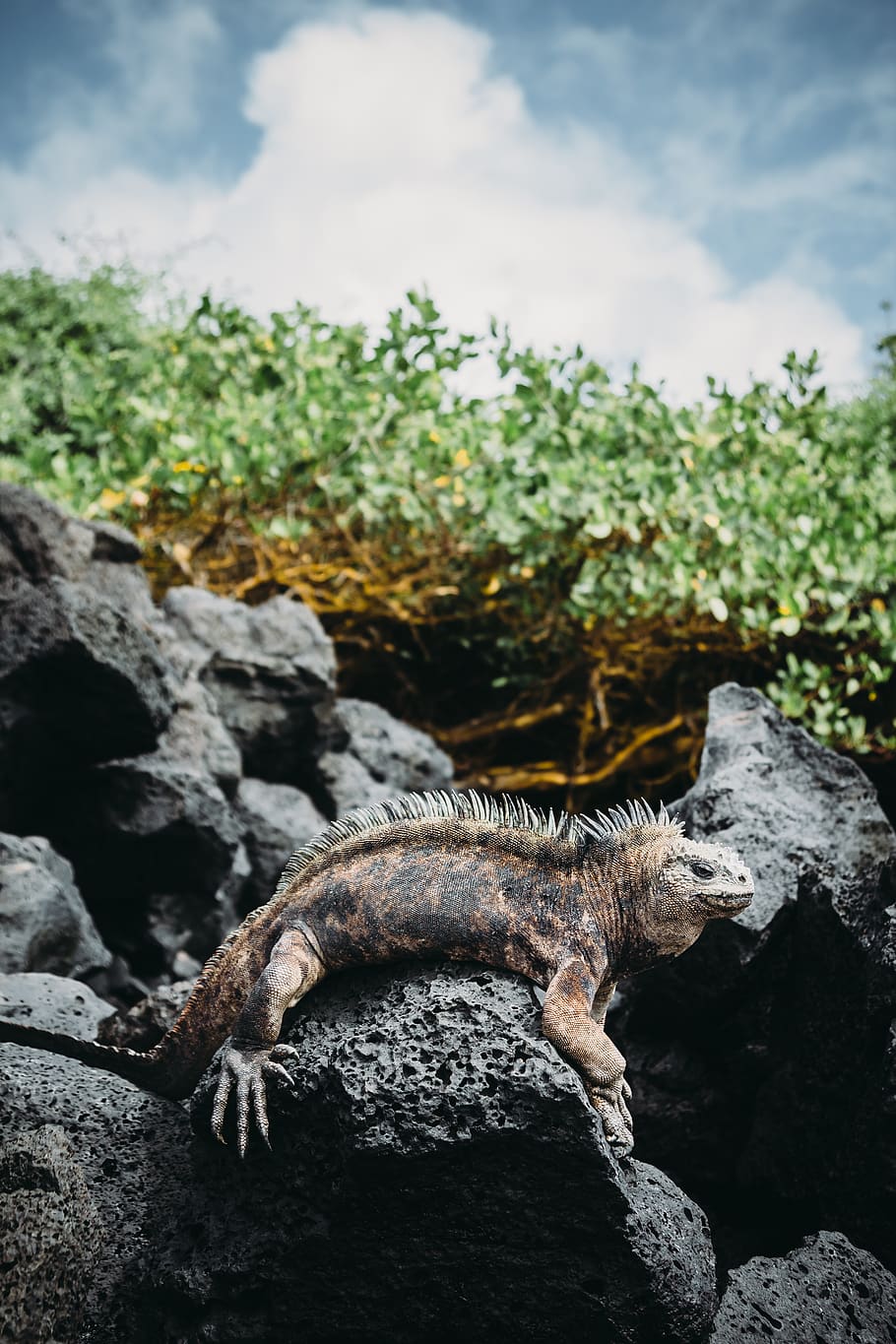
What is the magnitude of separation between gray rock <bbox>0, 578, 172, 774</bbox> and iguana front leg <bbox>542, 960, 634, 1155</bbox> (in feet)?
8.34

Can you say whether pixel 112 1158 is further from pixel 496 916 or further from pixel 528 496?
pixel 528 496

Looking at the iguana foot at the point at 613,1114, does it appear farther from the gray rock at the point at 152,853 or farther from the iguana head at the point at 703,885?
the gray rock at the point at 152,853

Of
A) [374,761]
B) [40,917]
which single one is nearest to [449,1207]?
[40,917]

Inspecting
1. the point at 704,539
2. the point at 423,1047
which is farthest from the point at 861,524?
the point at 423,1047

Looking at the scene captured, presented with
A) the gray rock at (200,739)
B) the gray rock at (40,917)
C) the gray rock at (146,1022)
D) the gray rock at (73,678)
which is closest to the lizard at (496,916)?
the gray rock at (146,1022)

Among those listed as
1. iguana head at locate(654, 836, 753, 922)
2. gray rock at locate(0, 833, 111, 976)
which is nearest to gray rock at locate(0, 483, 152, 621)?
gray rock at locate(0, 833, 111, 976)

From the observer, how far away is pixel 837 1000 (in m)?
3.36

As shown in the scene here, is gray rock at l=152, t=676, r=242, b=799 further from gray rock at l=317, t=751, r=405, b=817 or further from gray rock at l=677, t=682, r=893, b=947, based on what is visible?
gray rock at l=677, t=682, r=893, b=947

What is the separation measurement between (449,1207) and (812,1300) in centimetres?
104

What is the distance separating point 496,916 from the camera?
264cm

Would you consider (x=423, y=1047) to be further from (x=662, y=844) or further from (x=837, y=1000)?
(x=837, y=1000)

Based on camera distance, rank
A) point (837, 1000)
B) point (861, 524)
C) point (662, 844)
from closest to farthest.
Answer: point (662, 844)
point (837, 1000)
point (861, 524)

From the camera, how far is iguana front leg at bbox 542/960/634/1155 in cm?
241

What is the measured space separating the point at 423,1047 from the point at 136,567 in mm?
3787
